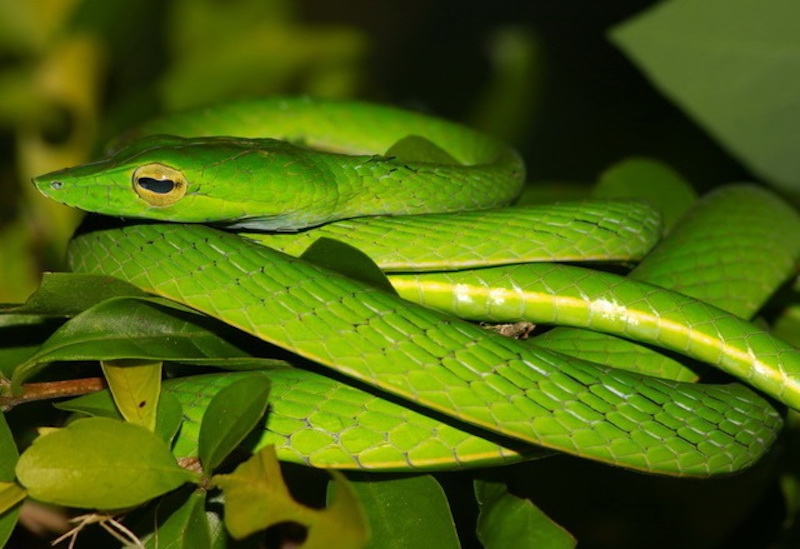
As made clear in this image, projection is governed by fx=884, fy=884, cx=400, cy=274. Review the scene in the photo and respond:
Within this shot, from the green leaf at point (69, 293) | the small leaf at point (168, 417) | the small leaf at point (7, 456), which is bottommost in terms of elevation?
the small leaf at point (7, 456)

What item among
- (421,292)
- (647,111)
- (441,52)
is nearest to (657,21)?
(647,111)

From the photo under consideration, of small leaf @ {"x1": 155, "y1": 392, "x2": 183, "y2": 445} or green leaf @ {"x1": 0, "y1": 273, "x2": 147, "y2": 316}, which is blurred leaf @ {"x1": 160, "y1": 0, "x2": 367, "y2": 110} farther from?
small leaf @ {"x1": 155, "y1": 392, "x2": 183, "y2": 445}

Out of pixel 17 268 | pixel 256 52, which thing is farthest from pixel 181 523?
pixel 256 52

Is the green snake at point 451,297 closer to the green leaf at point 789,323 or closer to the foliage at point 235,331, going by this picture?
the foliage at point 235,331

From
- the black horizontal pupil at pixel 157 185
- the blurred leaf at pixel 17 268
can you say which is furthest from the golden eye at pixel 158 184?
the blurred leaf at pixel 17 268

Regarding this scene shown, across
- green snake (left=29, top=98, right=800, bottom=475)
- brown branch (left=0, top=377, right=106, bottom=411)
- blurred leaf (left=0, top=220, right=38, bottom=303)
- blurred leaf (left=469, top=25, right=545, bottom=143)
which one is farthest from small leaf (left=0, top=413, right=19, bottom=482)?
blurred leaf (left=469, top=25, right=545, bottom=143)

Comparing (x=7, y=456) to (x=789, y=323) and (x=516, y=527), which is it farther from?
(x=789, y=323)
